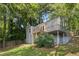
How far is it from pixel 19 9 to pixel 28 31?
1.15 feet

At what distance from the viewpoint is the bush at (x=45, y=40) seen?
196 centimetres

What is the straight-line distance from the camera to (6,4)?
199cm

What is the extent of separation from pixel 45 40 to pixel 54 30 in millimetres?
198

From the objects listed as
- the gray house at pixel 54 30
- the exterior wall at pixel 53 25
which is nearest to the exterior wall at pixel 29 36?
the gray house at pixel 54 30

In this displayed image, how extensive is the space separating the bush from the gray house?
53 mm

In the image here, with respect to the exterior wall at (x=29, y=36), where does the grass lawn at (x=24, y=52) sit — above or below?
below

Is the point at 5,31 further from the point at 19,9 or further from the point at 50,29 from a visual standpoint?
the point at 50,29

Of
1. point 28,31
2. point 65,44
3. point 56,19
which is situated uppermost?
point 56,19

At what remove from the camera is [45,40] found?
197 cm

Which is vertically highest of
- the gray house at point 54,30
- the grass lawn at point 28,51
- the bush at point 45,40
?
the gray house at point 54,30

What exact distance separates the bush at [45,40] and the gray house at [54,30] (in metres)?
0.05

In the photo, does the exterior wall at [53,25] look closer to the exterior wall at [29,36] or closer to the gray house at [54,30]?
the gray house at [54,30]

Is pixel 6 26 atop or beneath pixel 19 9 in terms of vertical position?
beneath

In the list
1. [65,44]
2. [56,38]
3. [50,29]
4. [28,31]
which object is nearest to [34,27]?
[28,31]
